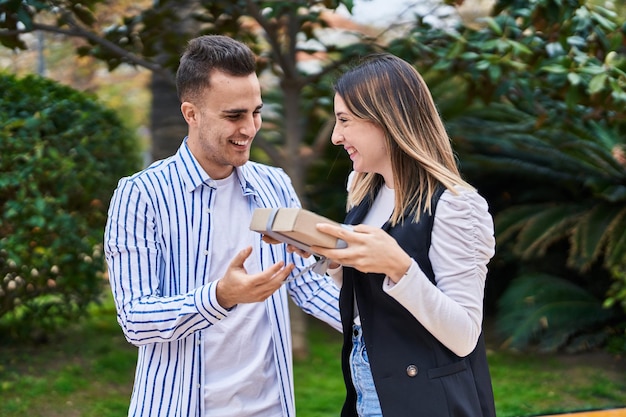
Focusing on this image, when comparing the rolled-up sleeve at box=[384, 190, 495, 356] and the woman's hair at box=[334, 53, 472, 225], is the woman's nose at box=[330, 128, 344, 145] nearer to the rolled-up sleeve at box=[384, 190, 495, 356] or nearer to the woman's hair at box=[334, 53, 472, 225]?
the woman's hair at box=[334, 53, 472, 225]

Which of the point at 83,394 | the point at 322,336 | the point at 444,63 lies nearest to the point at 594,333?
the point at 322,336

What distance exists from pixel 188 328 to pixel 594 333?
4.81 metres

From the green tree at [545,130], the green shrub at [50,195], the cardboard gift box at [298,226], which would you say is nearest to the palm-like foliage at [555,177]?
the green tree at [545,130]

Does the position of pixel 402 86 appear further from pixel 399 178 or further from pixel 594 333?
pixel 594 333

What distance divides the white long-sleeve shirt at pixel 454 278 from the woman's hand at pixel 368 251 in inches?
1.6

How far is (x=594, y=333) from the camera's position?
20.5ft

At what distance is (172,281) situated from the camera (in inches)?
93.0

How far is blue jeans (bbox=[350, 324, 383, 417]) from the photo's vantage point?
2.12 meters

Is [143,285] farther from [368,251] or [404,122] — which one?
[404,122]

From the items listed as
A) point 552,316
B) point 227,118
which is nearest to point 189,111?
point 227,118

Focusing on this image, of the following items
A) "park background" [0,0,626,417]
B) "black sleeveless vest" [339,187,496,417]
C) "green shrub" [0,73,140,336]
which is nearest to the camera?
"black sleeveless vest" [339,187,496,417]

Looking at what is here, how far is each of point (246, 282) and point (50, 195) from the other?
357 centimetres

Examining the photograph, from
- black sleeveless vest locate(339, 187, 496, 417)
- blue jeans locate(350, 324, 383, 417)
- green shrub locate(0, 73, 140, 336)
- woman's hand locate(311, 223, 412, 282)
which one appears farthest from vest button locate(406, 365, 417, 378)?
green shrub locate(0, 73, 140, 336)

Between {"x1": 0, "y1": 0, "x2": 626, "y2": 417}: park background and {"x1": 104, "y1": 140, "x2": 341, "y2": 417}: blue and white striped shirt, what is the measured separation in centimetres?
205
